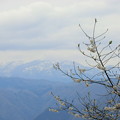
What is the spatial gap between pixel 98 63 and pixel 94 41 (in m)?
0.58

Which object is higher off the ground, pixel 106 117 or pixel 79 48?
pixel 79 48

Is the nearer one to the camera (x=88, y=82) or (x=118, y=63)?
(x=118, y=63)

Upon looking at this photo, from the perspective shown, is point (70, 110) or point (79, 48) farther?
point (70, 110)

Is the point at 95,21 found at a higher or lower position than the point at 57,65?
Result: higher

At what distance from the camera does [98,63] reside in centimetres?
819

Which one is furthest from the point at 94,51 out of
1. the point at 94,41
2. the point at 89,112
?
the point at 89,112

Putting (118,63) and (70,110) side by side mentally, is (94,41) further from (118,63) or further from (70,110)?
(70,110)

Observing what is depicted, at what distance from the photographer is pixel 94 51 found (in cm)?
819

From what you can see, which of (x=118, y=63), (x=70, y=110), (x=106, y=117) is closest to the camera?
(x=118, y=63)

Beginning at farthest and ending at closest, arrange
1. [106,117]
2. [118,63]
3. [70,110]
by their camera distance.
Answer: [70,110]
[106,117]
[118,63]

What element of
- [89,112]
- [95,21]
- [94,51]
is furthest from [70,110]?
[95,21]

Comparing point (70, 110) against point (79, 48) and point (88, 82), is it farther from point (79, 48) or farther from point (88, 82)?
point (79, 48)

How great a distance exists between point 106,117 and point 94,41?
1996 mm

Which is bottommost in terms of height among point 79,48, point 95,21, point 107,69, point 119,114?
point 119,114
